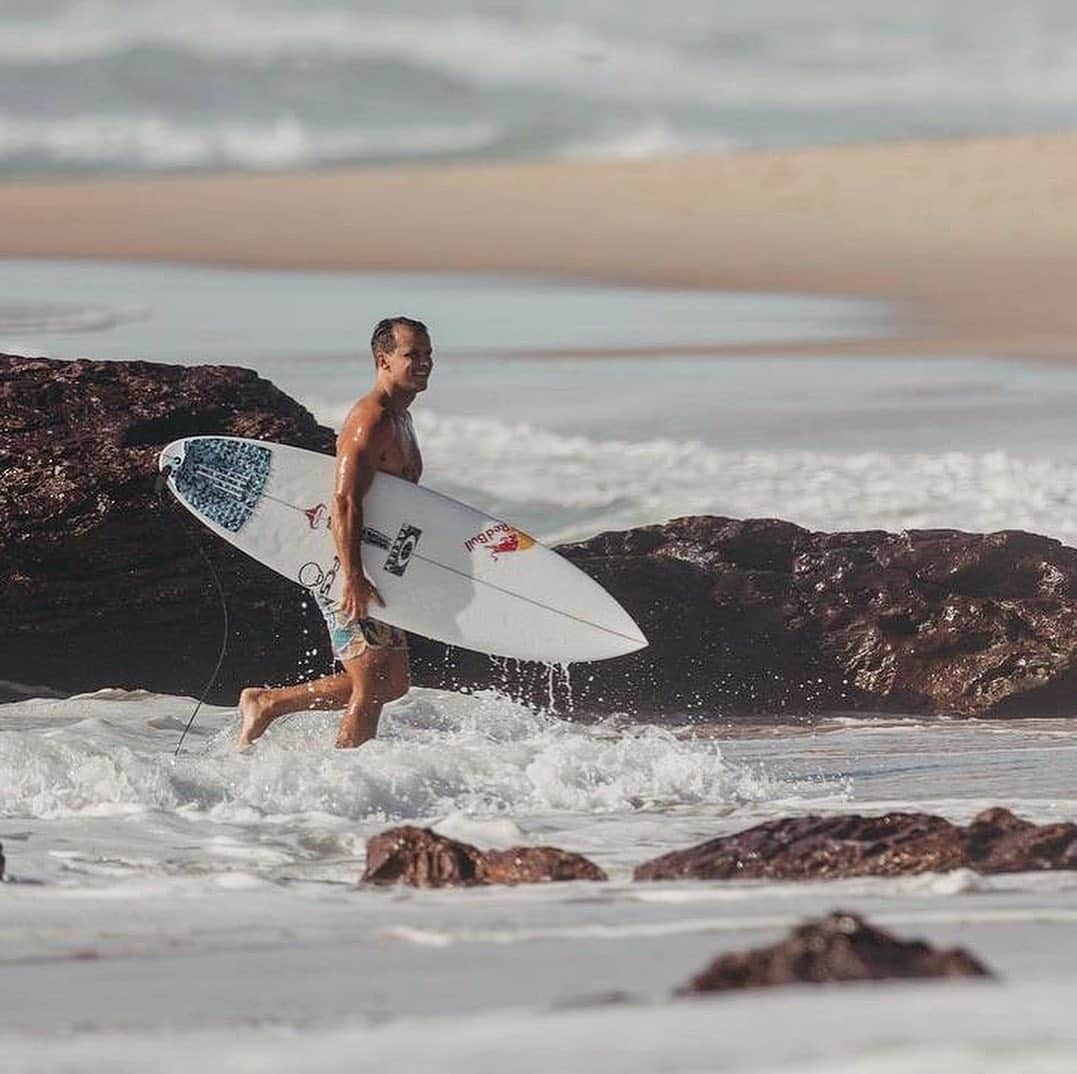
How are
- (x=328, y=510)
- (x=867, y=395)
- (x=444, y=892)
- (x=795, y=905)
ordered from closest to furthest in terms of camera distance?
1. (x=795, y=905)
2. (x=444, y=892)
3. (x=328, y=510)
4. (x=867, y=395)

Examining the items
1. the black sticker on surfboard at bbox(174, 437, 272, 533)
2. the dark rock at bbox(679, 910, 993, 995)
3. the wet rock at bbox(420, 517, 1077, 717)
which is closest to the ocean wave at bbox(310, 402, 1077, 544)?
the wet rock at bbox(420, 517, 1077, 717)

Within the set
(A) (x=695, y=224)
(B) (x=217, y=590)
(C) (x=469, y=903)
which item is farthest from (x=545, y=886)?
(A) (x=695, y=224)

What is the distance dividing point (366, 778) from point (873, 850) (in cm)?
204

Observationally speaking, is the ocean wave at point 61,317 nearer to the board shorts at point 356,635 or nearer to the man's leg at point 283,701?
the man's leg at point 283,701

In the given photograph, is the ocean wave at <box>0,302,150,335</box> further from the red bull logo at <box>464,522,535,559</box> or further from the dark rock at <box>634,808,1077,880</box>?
the dark rock at <box>634,808,1077,880</box>

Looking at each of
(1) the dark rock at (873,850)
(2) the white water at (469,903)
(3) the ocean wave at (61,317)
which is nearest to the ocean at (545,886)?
(2) the white water at (469,903)

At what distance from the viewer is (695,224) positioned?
37.8 m

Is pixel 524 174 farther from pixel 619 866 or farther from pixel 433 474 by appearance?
pixel 619 866

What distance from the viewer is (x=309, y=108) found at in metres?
49.3

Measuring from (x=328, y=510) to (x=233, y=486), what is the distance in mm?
370

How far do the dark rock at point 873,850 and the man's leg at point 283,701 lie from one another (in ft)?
7.13

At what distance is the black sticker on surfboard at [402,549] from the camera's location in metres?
7.66

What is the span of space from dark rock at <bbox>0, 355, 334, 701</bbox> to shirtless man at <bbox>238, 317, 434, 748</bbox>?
1.46 m

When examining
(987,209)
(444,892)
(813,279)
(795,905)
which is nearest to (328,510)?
(444,892)
